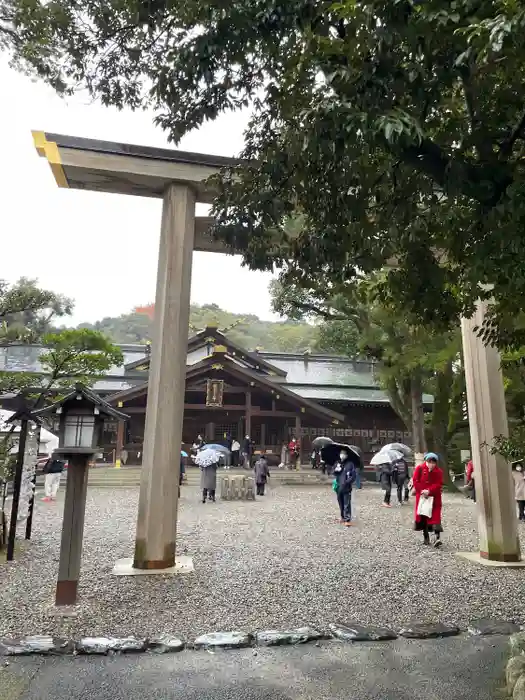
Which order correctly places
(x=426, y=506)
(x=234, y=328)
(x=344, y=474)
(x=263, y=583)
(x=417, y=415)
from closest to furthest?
(x=263, y=583) → (x=426, y=506) → (x=344, y=474) → (x=417, y=415) → (x=234, y=328)

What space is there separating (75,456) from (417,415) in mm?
13661

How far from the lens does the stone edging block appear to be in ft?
11.1

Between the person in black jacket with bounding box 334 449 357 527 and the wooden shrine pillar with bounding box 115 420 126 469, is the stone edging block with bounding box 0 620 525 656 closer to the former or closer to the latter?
the person in black jacket with bounding box 334 449 357 527

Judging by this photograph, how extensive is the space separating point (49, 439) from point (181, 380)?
10.4 metres

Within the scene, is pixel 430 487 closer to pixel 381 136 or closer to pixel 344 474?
pixel 344 474

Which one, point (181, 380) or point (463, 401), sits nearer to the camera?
point (181, 380)

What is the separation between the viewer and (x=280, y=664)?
3260 millimetres

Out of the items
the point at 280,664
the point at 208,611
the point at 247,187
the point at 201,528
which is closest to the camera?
the point at 280,664

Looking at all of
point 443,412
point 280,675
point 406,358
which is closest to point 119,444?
point 406,358

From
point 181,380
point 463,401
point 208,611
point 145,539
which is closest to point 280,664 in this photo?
point 208,611

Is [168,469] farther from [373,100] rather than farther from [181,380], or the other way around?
[373,100]

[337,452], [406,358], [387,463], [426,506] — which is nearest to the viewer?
[426,506]

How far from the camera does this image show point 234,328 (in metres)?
68.9

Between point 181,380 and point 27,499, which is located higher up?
point 181,380
